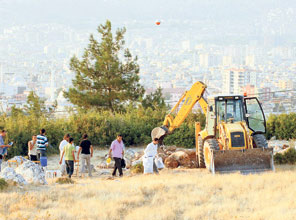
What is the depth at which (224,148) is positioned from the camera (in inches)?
650

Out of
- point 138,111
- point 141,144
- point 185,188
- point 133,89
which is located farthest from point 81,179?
point 133,89

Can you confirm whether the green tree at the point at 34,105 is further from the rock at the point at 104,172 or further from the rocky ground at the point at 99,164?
the rock at the point at 104,172

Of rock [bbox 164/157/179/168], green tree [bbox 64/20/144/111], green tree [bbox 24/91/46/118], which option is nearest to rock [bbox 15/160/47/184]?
rock [bbox 164/157/179/168]

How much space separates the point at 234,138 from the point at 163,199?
174 inches

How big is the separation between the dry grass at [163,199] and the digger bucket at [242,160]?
2.60ft

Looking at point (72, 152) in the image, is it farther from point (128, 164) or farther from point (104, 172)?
point (128, 164)

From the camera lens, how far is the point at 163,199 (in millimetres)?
12922

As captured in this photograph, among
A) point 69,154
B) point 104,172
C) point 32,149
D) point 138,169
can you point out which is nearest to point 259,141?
point 138,169

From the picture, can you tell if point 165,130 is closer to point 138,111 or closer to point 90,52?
point 138,111

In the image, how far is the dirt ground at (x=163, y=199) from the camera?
37.5ft

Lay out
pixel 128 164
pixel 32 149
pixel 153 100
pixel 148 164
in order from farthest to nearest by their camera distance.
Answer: pixel 153 100, pixel 128 164, pixel 32 149, pixel 148 164

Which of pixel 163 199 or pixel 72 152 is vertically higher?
pixel 72 152

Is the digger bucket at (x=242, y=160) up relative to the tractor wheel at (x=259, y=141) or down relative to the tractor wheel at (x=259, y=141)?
down

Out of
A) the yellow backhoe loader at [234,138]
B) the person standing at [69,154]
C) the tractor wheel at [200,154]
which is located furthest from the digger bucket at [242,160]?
the person standing at [69,154]
